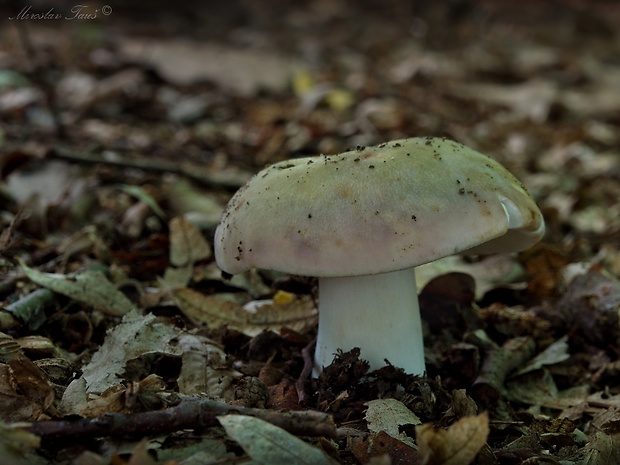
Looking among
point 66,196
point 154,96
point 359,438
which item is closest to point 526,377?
point 359,438

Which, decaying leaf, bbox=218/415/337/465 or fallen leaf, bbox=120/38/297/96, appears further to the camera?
fallen leaf, bbox=120/38/297/96

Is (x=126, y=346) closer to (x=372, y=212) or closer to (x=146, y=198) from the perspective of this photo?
(x=372, y=212)

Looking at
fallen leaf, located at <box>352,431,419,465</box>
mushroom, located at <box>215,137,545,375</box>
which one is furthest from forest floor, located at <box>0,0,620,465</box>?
mushroom, located at <box>215,137,545,375</box>

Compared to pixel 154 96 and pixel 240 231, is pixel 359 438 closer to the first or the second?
pixel 240 231

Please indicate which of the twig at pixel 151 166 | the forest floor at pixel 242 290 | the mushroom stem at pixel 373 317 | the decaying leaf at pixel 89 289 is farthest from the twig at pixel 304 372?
the twig at pixel 151 166

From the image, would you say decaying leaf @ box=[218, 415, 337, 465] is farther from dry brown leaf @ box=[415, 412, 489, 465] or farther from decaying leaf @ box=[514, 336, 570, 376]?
decaying leaf @ box=[514, 336, 570, 376]

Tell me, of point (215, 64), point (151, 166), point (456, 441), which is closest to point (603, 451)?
point (456, 441)

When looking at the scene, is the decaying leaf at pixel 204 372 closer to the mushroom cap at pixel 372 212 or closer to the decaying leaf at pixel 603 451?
the mushroom cap at pixel 372 212
